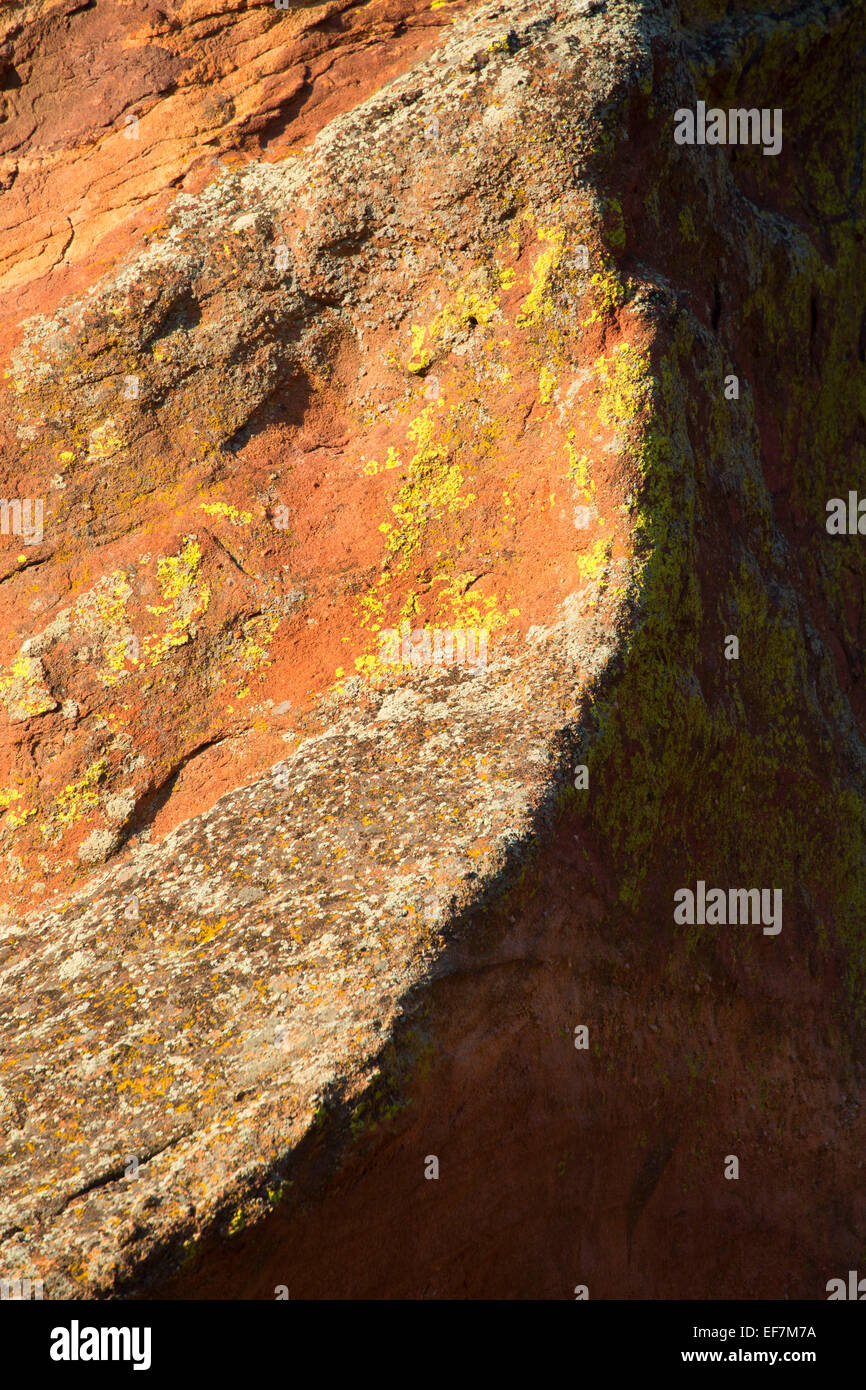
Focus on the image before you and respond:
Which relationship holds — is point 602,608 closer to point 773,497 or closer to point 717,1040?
point 717,1040

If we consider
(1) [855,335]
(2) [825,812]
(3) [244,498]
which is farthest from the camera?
(1) [855,335]

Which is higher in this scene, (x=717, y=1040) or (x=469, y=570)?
(x=469, y=570)

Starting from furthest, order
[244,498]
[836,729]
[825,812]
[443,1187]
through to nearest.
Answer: [836,729], [825,812], [244,498], [443,1187]

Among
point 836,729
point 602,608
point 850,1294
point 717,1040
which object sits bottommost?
point 850,1294

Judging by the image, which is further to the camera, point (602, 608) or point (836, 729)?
point (836, 729)

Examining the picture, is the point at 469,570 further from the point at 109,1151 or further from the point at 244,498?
the point at 109,1151
